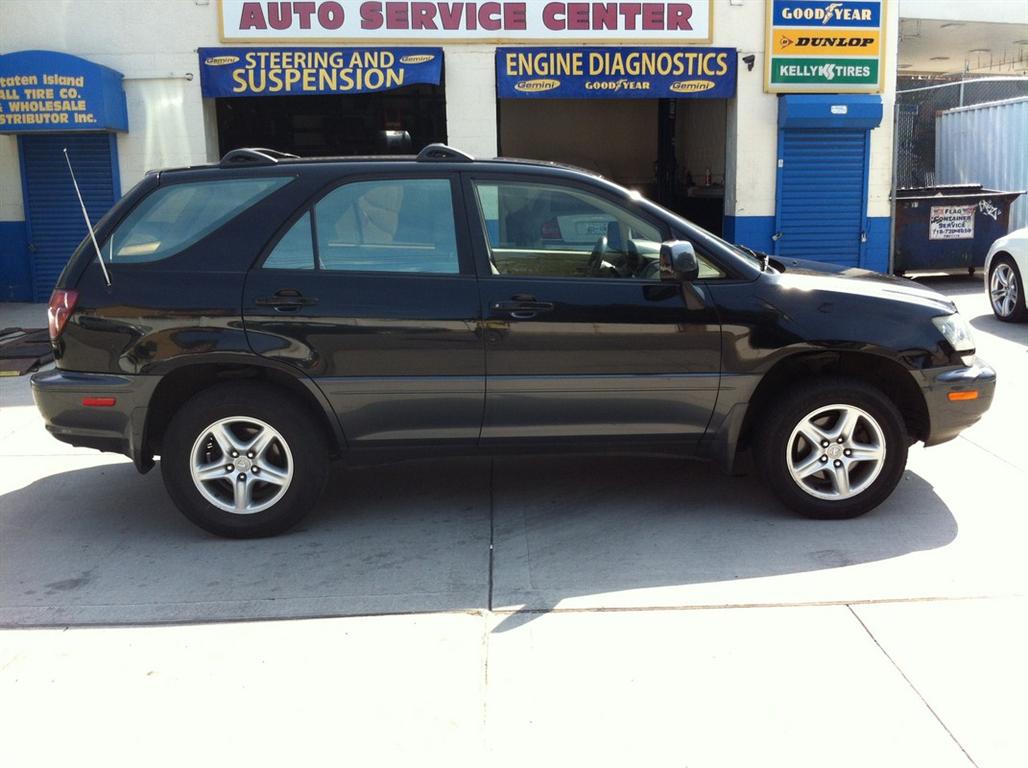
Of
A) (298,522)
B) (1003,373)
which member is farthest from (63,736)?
(1003,373)

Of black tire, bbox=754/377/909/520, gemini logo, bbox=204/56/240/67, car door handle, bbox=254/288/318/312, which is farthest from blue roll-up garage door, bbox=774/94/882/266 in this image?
car door handle, bbox=254/288/318/312

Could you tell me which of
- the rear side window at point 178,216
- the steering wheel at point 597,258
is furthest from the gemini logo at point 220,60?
the steering wheel at point 597,258

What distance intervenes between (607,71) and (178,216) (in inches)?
347

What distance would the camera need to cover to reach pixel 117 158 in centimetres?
1253

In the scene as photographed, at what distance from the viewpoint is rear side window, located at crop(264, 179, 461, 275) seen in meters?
4.89

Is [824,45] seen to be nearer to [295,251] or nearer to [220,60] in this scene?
[220,60]

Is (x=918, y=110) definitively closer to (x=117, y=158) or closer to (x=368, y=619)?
(x=117, y=158)

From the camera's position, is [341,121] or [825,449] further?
[341,121]

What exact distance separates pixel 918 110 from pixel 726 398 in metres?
15.3

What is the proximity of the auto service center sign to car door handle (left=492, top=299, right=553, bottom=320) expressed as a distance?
341 inches

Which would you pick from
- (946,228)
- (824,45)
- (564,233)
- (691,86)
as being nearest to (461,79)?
(691,86)

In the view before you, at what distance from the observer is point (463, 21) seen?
12.6 meters

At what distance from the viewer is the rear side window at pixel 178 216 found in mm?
4898

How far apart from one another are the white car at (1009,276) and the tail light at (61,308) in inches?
358
